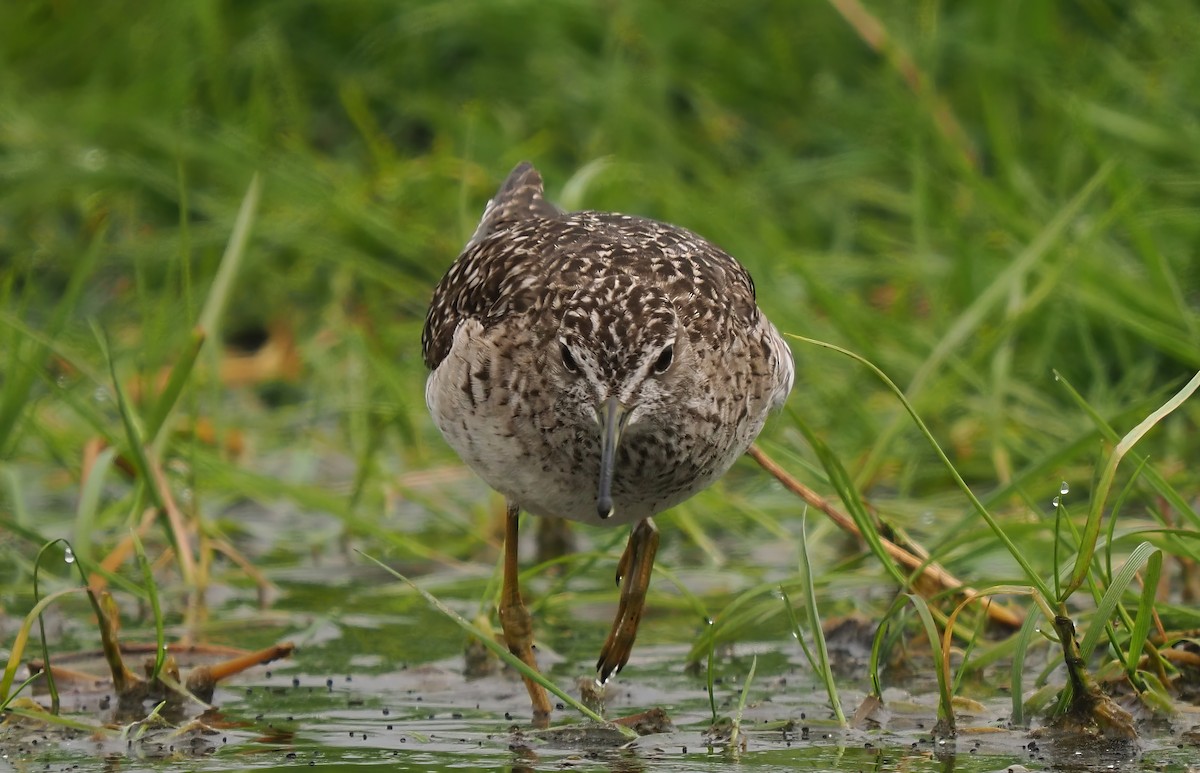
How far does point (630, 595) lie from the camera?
561 centimetres

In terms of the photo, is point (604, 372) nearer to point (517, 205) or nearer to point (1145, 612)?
point (1145, 612)

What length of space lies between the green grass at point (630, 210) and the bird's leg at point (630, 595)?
21 centimetres

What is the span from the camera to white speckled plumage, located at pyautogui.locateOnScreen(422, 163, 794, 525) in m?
4.88

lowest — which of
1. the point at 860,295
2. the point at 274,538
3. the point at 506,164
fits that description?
the point at 274,538

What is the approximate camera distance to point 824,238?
33.5ft

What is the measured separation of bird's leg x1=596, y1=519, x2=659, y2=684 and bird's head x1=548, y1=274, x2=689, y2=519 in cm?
64

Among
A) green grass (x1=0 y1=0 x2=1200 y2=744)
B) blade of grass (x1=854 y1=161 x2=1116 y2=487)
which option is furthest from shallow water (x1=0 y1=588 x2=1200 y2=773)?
blade of grass (x1=854 y1=161 x2=1116 y2=487)

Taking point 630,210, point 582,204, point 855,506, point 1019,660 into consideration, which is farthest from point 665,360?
point 630,210

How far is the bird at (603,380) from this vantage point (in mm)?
4871

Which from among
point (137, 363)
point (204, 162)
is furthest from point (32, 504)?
point (204, 162)

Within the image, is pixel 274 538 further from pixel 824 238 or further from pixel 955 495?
pixel 824 238

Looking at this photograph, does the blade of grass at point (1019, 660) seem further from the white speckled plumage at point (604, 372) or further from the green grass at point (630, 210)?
the white speckled plumage at point (604, 372)

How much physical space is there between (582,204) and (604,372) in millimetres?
4722

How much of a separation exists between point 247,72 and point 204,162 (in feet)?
3.96
